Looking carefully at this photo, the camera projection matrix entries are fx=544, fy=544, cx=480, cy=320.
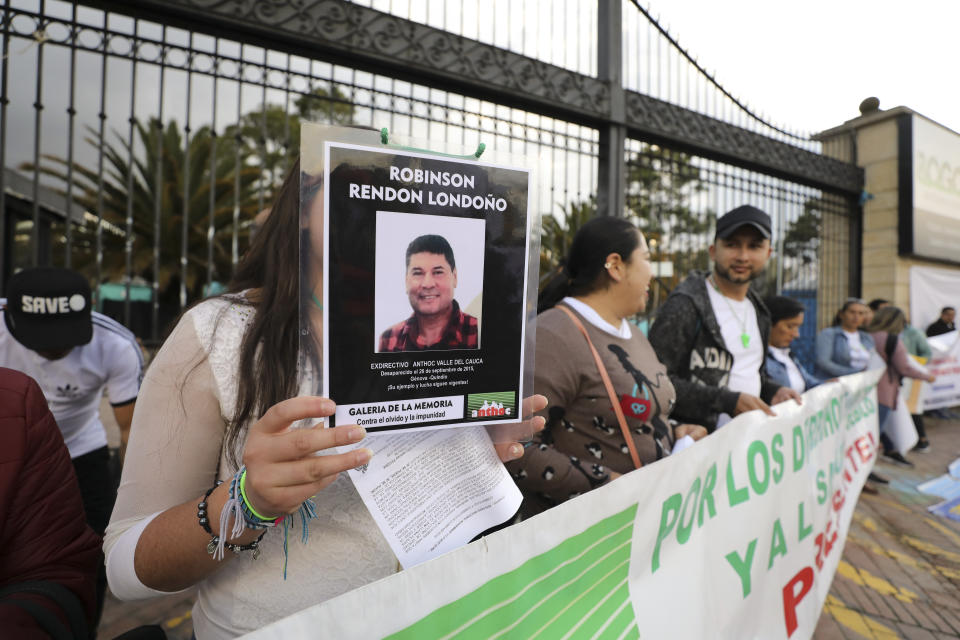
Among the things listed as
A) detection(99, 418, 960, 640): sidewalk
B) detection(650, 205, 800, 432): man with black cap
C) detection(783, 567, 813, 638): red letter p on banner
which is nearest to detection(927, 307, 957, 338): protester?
detection(99, 418, 960, 640): sidewalk

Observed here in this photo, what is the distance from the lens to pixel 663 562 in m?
1.42

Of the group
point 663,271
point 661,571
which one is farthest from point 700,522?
point 663,271

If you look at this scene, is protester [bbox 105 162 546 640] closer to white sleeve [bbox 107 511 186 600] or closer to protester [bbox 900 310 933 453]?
white sleeve [bbox 107 511 186 600]

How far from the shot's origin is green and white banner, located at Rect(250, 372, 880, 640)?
0.81 metres

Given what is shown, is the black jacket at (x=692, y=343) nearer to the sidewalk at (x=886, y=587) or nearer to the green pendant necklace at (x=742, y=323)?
the green pendant necklace at (x=742, y=323)

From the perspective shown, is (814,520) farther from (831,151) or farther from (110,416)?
(831,151)

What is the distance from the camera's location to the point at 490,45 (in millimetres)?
4566

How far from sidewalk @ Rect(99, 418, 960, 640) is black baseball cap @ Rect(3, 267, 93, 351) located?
147 centimetres

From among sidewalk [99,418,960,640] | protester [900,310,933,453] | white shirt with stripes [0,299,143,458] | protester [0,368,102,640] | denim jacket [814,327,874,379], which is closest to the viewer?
protester [0,368,102,640]

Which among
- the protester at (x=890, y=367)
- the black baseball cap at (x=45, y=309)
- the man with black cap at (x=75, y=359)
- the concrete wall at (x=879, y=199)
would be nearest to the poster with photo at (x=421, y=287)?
the man with black cap at (x=75, y=359)

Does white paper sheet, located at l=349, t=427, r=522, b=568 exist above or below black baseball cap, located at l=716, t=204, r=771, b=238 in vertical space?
below

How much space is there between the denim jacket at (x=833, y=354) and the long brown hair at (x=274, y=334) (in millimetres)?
5689

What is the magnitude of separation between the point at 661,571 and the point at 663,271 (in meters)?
4.95

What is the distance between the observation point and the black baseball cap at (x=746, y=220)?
259 centimetres
